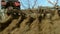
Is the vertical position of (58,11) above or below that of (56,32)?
above

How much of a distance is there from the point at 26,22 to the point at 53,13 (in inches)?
40.2

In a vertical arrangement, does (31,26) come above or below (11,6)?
below

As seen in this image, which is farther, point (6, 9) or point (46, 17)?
point (6, 9)

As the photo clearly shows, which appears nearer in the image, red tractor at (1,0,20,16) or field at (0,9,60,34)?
field at (0,9,60,34)

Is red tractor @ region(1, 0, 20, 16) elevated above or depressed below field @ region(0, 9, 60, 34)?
above

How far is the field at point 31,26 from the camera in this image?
23.7 feet

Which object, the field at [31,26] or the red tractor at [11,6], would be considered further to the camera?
the red tractor at [11,6]

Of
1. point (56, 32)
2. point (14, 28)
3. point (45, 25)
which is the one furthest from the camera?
point (14, 28)

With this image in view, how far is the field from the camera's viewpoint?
284 inches

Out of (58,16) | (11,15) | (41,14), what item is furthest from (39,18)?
(11,15)

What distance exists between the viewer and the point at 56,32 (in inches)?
272

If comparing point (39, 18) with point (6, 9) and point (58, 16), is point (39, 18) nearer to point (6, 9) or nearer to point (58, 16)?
point (58, 16)

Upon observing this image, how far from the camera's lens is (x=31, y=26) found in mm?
7641

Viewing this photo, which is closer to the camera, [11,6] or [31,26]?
[31,26]
